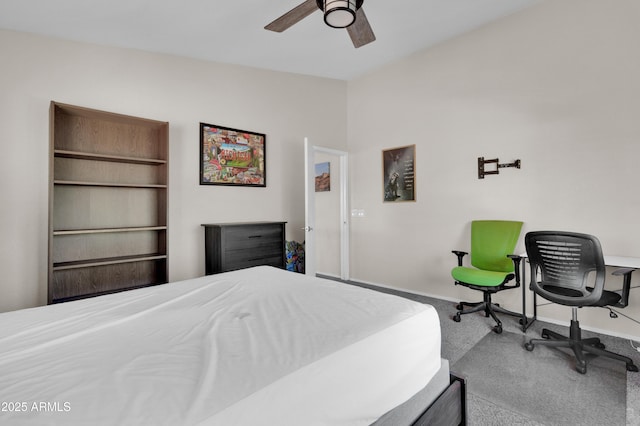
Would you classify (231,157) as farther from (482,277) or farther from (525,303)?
(525,303)

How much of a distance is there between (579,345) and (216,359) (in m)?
2.76

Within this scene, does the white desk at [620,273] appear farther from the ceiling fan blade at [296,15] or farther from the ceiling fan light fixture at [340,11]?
the ceiling fan blade at [296,15]

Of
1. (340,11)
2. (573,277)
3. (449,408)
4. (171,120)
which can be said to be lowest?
(449,408)

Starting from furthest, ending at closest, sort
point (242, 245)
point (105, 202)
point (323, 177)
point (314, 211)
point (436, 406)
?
point (323, 177), point (314, 211), point (242, 245), point (105, 202), point (436, 406)

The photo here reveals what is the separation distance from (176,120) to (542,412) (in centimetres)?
388

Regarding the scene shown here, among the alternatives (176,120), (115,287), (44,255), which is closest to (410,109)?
(176,120)

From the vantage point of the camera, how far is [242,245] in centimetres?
332

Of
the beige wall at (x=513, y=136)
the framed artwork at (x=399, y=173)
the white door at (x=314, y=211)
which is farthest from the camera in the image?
the framed artwork at (x=399, y=173)

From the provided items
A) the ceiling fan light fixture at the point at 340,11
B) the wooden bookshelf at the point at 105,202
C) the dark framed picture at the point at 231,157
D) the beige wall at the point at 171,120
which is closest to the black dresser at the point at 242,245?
the beige wall at the point at 171,120

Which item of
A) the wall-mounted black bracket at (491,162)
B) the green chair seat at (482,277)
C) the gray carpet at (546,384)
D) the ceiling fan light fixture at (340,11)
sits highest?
the ceiling fan light fixture at (340,11)

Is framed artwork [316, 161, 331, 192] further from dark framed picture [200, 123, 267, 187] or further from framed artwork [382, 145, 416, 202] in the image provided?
dark framed picture [200, 123, 267, 187]

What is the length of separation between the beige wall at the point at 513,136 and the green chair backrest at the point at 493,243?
0.15 meters

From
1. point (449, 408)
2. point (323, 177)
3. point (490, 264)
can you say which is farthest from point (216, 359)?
point (323, 177)

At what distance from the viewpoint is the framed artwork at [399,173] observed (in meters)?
4.23
